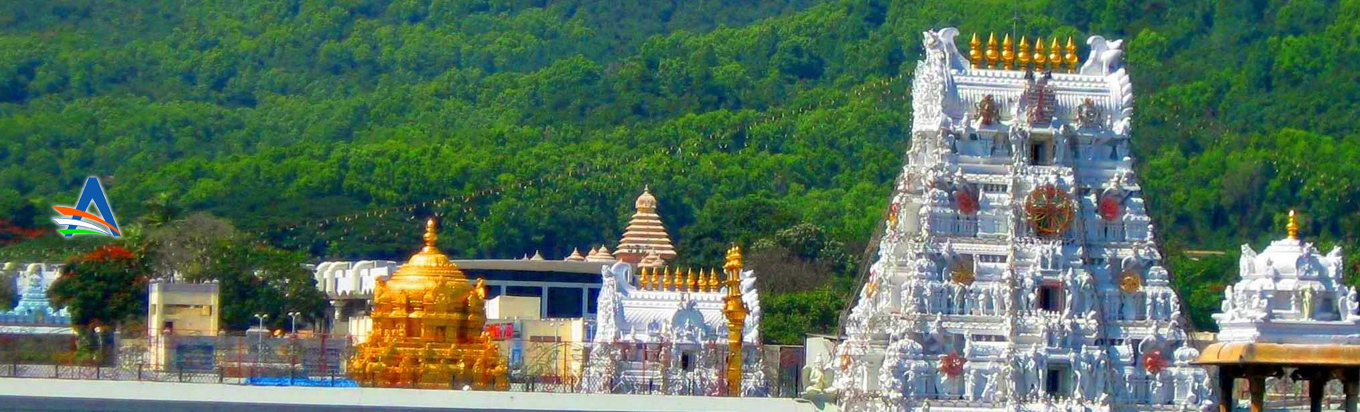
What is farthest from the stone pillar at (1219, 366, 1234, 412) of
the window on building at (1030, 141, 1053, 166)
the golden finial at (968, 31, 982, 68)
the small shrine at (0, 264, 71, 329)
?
the small shrine at (0, 264, 71, 329)

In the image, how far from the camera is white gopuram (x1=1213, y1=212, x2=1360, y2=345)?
5088cm

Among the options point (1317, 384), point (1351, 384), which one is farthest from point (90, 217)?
point (1351, 384)

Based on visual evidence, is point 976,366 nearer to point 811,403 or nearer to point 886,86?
point 811,403

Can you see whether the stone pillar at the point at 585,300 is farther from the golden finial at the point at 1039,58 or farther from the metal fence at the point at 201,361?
the golden finial at the point at 1039,58

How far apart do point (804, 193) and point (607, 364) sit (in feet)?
173

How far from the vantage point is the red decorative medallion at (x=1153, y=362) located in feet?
181

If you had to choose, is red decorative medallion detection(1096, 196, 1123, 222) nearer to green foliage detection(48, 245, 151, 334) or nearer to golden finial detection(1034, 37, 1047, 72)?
golden finial detection(1034, 37, 1047, 72)

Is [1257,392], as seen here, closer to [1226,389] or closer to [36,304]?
[1226,389]

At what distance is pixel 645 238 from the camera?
307 feet

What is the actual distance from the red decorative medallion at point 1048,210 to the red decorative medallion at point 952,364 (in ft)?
7.48

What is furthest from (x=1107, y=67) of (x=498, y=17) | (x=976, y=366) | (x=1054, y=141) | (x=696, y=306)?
(x=498, y=17)

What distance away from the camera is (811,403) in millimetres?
Result: 55969

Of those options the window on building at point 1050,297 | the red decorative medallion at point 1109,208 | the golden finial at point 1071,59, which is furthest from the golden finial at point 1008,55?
the window on building at point 1050,297

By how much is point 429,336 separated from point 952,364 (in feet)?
31.9
